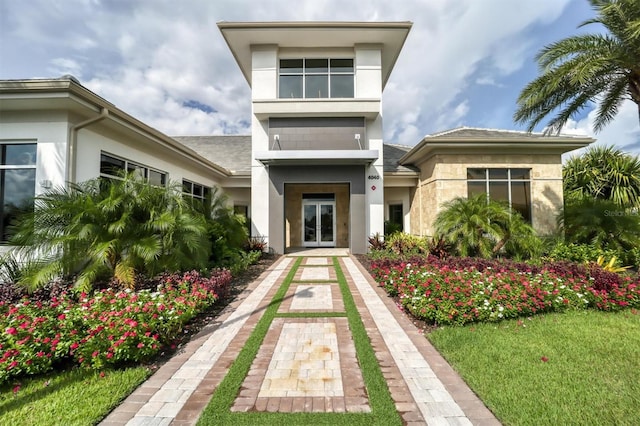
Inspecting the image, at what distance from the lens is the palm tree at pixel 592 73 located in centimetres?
723

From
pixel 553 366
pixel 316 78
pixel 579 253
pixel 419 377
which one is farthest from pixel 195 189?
pixel 579 253

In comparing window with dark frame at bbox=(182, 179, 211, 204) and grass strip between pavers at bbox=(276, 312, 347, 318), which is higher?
window with dark frame at bbox=(182, 179, 211, 204)

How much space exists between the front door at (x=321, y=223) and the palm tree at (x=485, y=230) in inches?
312

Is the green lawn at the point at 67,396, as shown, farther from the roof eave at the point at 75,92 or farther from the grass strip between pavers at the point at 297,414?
the roof eave at the point at 75,92

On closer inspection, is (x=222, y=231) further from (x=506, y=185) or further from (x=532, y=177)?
(x=532, y=177)

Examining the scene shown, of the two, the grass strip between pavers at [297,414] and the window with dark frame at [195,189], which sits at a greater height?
the window with dark frame at [195,189]

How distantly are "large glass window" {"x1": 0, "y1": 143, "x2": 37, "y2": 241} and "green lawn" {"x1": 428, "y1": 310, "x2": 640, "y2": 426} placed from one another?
9412 mm

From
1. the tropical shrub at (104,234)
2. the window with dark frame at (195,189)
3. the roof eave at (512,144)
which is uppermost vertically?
the roof eave at (512,144)

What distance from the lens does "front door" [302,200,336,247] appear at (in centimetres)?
1705

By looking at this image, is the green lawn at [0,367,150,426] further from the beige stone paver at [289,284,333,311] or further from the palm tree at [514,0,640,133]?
the palm tree at [514,0,640,133]

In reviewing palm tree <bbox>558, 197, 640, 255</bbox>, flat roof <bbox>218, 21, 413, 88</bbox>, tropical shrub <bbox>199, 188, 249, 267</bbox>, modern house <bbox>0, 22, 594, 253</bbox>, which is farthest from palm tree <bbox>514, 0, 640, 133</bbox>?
tropical shrub <bbox>199, 188, 249, 267</bbox>

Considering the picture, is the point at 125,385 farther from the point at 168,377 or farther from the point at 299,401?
the point at 299,401

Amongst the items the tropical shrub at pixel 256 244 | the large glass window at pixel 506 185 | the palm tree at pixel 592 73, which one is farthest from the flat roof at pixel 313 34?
the tropical shrub at pixel 256 244

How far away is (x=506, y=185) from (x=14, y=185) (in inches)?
653
